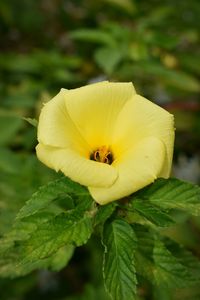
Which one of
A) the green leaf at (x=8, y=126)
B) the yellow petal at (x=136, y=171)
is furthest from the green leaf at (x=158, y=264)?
the green leaf at (x=8, y=126)

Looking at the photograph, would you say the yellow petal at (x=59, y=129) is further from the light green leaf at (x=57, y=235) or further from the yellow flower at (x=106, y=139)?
the light green leaf at (x=57, y=235)

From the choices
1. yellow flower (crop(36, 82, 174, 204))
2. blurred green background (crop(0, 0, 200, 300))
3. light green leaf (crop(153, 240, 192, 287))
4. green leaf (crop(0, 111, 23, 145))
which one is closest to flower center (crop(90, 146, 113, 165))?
yellow flower (crop(36, 82, 174, 204))

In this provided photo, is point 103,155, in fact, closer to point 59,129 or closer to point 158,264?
point 59,129

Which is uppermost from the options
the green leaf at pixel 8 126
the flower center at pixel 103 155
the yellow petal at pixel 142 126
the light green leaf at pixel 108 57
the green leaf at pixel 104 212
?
the light green leaf at pixel 108 57

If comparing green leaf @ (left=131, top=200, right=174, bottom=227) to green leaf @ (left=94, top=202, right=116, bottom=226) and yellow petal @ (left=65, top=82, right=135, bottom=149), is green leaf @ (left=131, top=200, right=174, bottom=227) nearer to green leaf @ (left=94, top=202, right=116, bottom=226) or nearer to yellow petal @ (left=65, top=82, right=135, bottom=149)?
green leaf @ (left=94, top=202, right=116, bottom=226)

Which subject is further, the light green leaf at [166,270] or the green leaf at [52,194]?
the light green leaf at [166,270]

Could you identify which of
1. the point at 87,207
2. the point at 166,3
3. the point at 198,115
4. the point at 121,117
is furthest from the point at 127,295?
the point at 166,3

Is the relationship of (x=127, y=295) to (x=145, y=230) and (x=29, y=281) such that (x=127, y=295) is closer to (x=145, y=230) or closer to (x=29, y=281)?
(x=145, y=230)

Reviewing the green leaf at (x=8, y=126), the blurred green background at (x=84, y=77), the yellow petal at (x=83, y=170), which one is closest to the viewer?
the yellow petal at (x=83, y=170)
